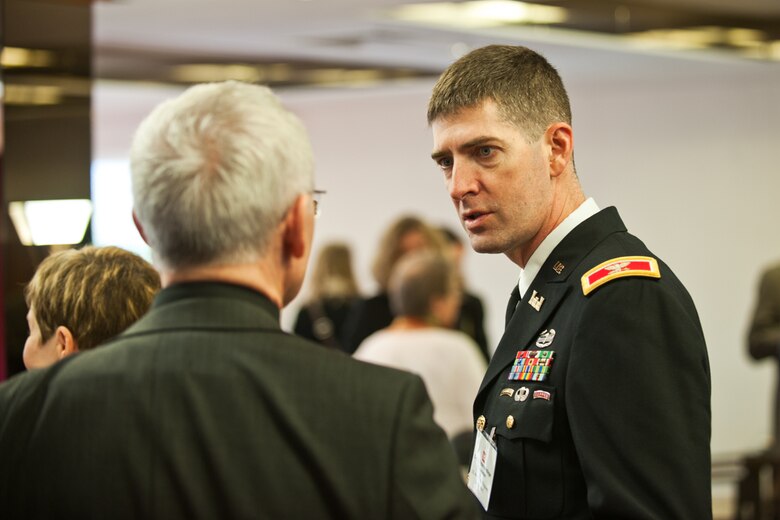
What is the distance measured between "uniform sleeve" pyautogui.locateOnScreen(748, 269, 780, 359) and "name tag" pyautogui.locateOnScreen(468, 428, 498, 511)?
481cm

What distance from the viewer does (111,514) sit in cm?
109

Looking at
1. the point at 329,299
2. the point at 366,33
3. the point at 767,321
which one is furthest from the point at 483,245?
the point at 366,33

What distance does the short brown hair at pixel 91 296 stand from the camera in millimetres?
1654

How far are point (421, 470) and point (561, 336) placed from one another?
1.79ft

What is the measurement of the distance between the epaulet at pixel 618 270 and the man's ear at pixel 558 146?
0.21 meters

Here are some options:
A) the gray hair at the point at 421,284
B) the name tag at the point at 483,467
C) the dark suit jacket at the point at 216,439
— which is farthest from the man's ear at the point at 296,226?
the gray hair at the point at 421,284

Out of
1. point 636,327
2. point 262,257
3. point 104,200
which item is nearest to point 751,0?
point 636,327

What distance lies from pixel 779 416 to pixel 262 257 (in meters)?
5.60

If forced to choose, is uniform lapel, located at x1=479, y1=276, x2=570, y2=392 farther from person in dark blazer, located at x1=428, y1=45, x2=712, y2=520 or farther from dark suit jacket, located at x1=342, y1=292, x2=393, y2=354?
dark suit jacket, located at x1=342, y1=292, x2=393, y2=354

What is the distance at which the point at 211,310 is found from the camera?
3.76ft

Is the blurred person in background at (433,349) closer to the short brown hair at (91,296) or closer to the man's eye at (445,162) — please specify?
the man's eye at (445,162)

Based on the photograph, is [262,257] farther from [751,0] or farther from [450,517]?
[751,0]

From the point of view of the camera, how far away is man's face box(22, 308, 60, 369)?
1.66 metres

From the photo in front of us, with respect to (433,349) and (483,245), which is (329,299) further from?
(483,245)
